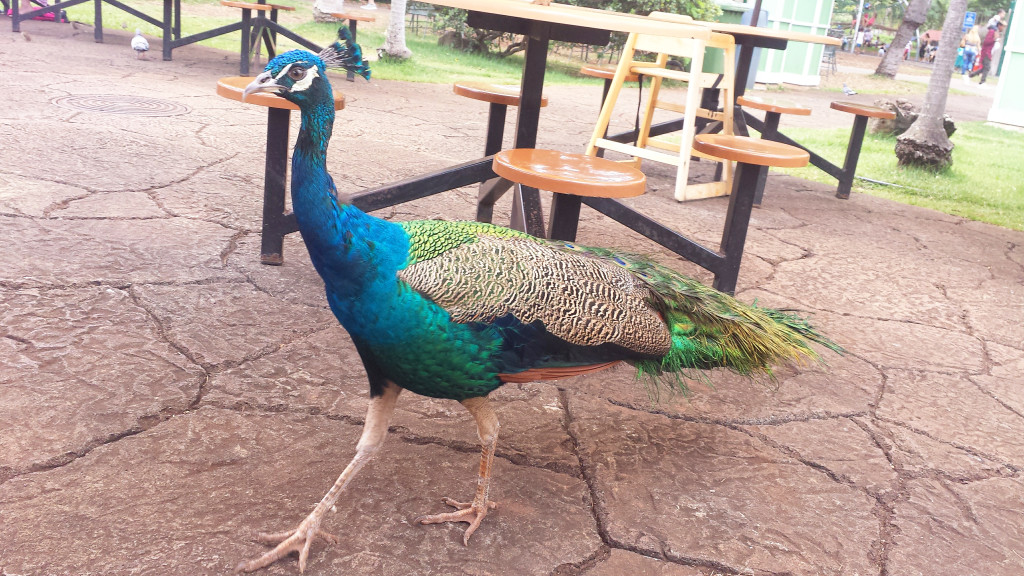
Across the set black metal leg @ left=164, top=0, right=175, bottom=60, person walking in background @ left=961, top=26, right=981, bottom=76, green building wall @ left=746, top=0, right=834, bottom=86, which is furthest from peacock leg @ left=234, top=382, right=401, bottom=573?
person walking in background @ left=961, top=26, right=981, bottom=76

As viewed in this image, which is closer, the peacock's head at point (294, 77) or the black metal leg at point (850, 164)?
the peacock's head at point (294, 77)

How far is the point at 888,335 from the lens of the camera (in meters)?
3.64

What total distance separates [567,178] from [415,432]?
1.04 meters

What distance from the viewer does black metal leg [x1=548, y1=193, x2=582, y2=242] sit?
3.15 metres

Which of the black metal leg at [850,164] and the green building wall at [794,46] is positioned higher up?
the green building wall at [794,46]

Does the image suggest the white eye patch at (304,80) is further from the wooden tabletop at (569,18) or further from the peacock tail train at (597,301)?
the wooden tabletop at (569,18)

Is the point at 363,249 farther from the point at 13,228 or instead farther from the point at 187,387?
the point at 13,228

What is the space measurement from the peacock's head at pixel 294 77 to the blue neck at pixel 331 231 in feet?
0.13

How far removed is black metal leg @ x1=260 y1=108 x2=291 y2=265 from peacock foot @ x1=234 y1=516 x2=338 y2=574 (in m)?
1.90

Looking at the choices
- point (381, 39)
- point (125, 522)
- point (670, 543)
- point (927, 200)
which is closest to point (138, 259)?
point (125, 522)

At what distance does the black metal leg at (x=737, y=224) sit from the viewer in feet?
11.9

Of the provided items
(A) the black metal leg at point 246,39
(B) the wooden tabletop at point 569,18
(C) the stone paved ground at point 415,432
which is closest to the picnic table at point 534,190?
(B) the wooden tabletop at point 569,18

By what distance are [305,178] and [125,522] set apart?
933 millimetres

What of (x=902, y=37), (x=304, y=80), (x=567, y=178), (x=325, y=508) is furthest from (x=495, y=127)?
(x=902, y=37)
